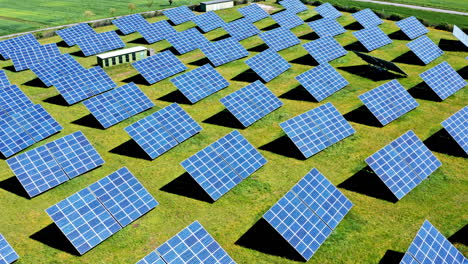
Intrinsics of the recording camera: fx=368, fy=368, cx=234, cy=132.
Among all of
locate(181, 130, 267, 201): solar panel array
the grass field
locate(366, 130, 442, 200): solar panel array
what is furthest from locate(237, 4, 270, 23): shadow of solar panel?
locate(366, 130, 442, 200): solar panel array

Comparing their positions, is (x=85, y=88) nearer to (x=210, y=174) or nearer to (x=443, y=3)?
(x=210, y=174)

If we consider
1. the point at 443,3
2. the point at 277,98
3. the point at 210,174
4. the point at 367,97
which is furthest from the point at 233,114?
the point at 443,3

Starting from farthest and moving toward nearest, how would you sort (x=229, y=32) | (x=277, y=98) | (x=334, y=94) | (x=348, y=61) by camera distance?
(x=229, y=32) < (x=348, y=61) < (x=334, y=94) < (x=277, y=98)

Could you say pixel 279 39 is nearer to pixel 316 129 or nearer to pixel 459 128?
pixel 316 129

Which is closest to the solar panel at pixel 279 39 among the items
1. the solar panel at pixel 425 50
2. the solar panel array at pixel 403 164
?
the solar panel at pixel 425 50

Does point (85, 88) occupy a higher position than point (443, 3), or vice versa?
point (85, 88)

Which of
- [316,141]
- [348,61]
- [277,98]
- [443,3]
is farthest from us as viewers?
[443,3]

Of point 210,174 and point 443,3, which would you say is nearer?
point 210,174
